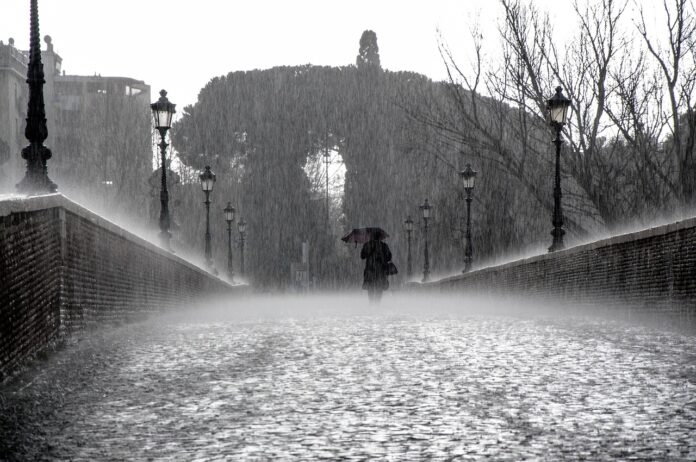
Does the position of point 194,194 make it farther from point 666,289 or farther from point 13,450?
point 13,450

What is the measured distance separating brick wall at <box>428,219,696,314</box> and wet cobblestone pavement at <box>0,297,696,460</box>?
205 cm

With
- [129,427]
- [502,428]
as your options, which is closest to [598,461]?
[502,428]

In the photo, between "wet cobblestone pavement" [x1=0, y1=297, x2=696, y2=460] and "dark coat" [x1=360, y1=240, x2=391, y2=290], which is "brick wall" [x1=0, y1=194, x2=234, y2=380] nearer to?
"wet cobblestone pavement" [x1=0, y1=297, x2=696, y2=460]

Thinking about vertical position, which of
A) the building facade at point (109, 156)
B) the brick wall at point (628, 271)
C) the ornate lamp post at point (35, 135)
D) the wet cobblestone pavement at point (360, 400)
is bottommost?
the wet cobblestone pavement at point (360, 400)

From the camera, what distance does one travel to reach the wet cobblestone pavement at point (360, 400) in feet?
14.8

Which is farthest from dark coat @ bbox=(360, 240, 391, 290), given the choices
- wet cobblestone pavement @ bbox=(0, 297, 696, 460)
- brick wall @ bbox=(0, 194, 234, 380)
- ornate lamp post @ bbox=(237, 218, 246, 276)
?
ornate lamp post @ bbox=(237, 218, 246, 276)

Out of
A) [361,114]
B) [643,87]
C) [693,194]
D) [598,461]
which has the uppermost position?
[361,114]

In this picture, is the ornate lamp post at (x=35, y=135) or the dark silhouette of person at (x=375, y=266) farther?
the dark silhouette of person at (x=375, y=266)

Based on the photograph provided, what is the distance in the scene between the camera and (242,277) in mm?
61375

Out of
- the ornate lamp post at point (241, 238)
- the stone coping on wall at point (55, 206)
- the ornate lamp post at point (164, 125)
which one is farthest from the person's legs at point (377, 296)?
the ornate lamp post at point (241, 238)

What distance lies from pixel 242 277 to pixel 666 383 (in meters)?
55.7

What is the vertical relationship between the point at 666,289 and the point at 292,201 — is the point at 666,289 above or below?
below

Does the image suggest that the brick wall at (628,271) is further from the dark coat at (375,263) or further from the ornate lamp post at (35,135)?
the ornate lamp post at (35,135)

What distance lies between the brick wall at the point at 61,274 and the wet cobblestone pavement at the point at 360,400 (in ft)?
1.16
